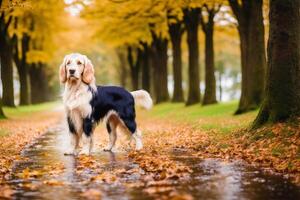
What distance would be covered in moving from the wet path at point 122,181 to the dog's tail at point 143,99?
197 cm

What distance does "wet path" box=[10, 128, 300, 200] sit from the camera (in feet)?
22.2

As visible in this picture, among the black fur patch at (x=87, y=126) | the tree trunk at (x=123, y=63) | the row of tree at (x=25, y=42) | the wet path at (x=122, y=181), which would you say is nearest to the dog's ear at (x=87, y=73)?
the black fur patch at (x=87, y=126)

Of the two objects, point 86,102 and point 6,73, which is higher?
point 6,73

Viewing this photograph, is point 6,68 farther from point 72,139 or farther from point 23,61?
point 72,139

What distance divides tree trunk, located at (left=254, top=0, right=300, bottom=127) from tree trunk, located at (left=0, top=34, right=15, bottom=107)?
980 inches

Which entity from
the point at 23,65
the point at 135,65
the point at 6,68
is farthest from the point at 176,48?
the point at 135,65

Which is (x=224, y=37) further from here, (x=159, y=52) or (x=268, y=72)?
(x=268, y=72)

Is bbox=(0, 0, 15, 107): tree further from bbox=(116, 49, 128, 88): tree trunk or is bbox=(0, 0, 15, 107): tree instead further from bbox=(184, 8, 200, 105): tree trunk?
bbox=(116, 49, 128, 88): tree trunk

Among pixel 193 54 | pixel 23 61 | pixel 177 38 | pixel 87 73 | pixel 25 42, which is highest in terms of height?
pixel 25 42

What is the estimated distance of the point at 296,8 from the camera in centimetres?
1185

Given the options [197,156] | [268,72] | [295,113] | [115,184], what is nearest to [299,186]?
[115,184]

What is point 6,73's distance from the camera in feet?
113

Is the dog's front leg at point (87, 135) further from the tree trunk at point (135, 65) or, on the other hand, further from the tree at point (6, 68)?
the tree trunk at point (135, 65)

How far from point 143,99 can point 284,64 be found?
3075mm
